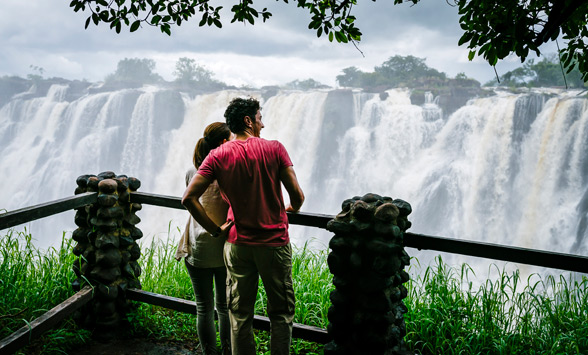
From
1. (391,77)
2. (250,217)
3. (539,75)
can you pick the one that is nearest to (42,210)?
(250,217)

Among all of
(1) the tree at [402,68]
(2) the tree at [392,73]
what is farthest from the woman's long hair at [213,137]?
(1) the tree at [402,68]

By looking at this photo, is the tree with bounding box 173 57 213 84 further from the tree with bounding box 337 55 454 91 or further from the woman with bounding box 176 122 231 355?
the woman with bounding box 176 122 231 355

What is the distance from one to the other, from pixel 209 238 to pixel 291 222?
1.54 feet

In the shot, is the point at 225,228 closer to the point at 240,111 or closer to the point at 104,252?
the point at 240,111

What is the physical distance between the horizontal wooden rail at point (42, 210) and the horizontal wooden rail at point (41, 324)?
1.85 ft

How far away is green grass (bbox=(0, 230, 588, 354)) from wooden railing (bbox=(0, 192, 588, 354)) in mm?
171

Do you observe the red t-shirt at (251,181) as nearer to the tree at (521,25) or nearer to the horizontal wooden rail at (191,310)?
the horizontal wooden rail at (191,310)

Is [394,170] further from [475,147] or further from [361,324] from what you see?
[361,324]

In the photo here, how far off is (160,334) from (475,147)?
1132cm

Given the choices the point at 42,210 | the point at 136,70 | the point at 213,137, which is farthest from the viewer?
the point at 136,70

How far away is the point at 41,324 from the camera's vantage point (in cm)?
260

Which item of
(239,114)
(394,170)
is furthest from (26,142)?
(239,114)

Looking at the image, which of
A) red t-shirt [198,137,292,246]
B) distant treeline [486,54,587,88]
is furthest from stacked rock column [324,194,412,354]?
distant treeline [486,54,587,88]

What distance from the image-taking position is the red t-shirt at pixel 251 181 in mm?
2076
